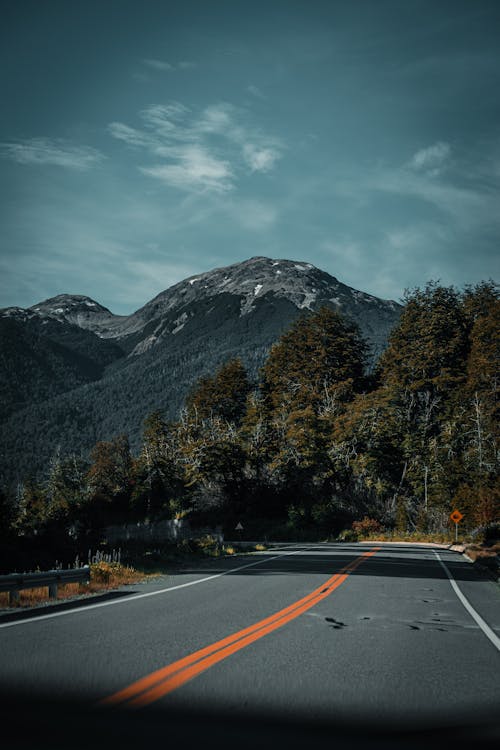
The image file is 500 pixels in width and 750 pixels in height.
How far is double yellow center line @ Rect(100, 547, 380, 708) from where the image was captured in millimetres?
4573

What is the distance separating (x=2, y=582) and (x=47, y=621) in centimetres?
204

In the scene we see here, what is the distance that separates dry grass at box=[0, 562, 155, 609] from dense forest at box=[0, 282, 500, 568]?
3290 centimetres

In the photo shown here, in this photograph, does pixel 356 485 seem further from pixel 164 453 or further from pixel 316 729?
pixel 316 729

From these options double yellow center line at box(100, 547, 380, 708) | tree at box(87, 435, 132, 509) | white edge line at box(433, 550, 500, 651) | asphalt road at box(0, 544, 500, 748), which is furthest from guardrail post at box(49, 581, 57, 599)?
tree at box(87, 435, 132, 509)

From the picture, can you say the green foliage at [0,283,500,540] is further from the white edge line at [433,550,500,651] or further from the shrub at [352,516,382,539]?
the white edge line at [433,550,500,651]

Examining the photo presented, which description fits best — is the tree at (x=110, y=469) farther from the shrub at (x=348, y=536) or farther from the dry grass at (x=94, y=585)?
the dry grass at (x=94, y=585)

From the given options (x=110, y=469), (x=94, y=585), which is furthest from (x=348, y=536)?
(x=110, y=469)

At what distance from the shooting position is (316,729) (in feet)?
13.3

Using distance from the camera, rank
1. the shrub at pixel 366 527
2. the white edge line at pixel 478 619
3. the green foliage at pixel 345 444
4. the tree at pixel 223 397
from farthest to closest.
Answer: the tree at pixel 223 397 < the green foliage at pixel 345 444 < the shrub at pixel 366 527 < the white edge line at pixel 478 619

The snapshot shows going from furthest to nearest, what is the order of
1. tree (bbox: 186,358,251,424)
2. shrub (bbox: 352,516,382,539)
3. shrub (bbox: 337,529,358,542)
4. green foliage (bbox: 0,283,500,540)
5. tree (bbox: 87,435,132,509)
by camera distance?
tree (bbox: 87,435,132,509)
tree (bbox: 186,358,251,424)
green foliage (bbox: 0,283,500,540)
shrub (bbox: 352,516,382,539)
shrub (bbox: 337,529,358,542)

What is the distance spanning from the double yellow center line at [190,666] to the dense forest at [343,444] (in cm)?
3735

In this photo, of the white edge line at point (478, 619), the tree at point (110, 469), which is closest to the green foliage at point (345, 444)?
the tree at point (110, 469)

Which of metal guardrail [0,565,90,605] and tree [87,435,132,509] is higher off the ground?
tree [87,435,132,509]

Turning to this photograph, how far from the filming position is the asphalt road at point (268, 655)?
15.2 ft
